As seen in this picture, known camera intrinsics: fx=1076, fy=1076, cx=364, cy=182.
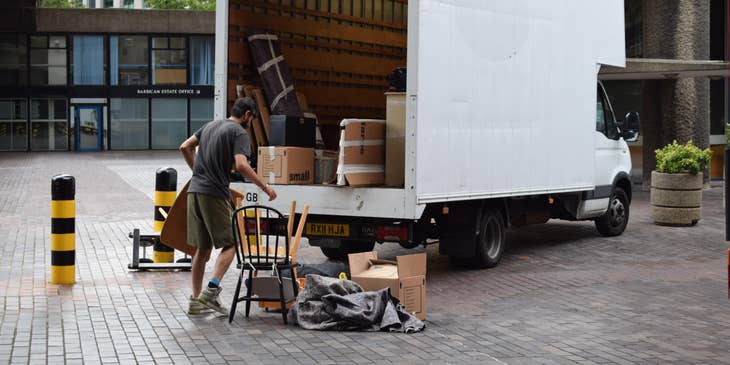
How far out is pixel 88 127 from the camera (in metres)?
51.0

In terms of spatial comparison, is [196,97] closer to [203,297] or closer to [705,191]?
[705,191]

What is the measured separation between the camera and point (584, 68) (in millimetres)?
13219

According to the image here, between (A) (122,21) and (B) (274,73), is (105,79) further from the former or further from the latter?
(B) (274,73)

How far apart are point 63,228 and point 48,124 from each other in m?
41.9

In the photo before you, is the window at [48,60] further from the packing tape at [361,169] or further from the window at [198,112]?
the packing tape at [361,169]

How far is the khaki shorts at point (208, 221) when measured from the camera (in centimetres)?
880

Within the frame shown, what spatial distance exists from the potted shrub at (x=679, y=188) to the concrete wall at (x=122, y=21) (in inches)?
1450

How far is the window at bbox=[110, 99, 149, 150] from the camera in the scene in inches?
2019

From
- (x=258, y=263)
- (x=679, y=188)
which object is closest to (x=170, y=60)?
(x=679, y=188)

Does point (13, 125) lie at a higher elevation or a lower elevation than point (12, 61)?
lower

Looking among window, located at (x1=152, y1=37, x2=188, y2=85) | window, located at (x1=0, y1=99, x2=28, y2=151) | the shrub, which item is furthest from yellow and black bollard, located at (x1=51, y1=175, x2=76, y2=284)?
window, located at (x1=152, y1=37, x2=188, y2=85)

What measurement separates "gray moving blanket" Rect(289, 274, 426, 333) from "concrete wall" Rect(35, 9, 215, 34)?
4422cm

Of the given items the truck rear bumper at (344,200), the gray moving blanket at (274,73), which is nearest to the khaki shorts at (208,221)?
the truck rear bumper at (344,200)

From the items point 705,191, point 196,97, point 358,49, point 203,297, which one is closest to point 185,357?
point 203,297
